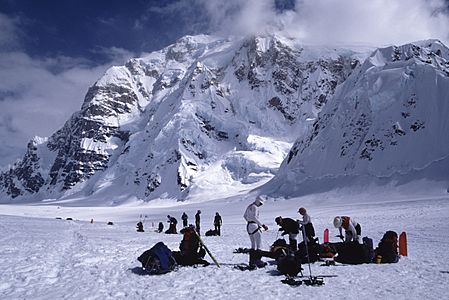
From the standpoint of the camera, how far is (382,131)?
7381 cm

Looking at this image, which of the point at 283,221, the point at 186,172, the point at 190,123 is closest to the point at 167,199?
the point at 186,172

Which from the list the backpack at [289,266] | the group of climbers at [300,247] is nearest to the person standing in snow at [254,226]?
the group of climbers at [300,247]

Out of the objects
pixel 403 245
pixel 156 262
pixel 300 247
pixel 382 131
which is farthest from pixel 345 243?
pixel 382 131

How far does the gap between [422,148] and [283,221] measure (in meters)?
61.7

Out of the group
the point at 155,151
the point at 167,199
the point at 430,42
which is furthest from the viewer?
the point at 155,151

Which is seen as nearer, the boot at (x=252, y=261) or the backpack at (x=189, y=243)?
the boot at (x=252, y=261)

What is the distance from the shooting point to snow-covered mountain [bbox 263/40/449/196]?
6669 centimetres

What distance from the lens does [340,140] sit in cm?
8119

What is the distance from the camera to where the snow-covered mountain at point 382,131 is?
66.7 metres

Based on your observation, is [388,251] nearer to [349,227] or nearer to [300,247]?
[349,227]

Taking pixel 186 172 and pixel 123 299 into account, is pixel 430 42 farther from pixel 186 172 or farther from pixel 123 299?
pixel 123 299

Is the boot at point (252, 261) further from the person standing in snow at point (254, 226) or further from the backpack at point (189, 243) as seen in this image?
the backpack at point (189, 243)

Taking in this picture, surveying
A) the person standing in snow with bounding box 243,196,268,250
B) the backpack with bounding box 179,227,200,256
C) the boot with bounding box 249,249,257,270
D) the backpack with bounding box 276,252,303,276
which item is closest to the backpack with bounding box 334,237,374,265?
the person standing in snow with bounding box 243,196,268,250

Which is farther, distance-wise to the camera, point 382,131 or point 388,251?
point 382,131
